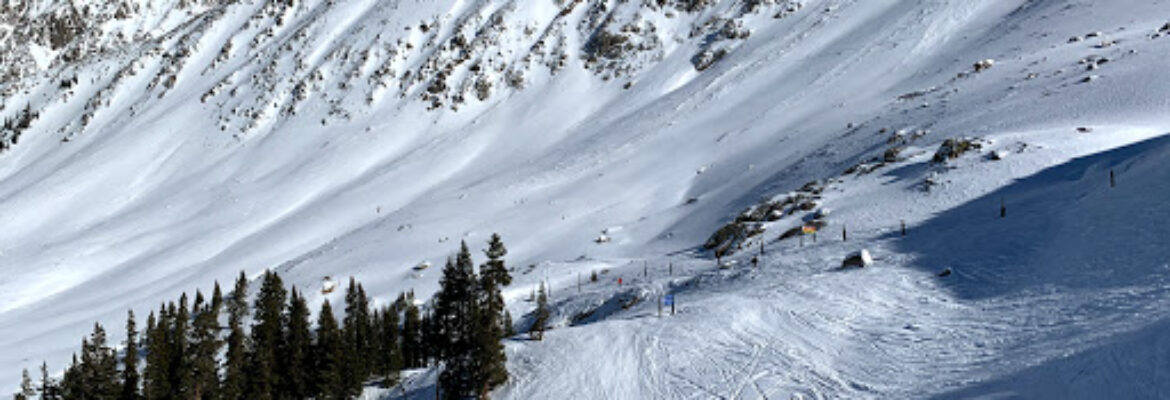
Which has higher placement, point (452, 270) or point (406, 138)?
point (406, 138)

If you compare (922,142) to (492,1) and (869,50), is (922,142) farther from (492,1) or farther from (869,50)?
(492,1)

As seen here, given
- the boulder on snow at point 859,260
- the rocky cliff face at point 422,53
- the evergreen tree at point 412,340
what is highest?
the rocky cliff face at point 422,53

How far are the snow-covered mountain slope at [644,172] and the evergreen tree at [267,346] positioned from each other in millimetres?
17570

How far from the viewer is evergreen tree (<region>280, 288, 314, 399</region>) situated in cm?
4441

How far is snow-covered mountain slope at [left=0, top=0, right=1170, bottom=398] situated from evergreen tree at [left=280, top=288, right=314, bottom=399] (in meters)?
16.5

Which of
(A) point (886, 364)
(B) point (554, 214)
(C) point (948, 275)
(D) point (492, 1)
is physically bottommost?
(A) point (886, 364)

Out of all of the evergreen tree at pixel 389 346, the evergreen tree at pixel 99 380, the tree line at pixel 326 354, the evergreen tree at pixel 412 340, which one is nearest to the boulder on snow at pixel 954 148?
the tree line at pixel 326 354

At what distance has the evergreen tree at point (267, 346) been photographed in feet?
142

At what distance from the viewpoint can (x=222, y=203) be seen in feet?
414

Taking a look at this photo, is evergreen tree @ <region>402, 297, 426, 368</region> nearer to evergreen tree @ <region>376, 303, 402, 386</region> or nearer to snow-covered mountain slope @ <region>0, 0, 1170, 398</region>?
evergreen tree @ <region>376, 303, 402, 386</region>

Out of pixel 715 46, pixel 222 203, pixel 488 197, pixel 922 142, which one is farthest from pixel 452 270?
pixel 715 46

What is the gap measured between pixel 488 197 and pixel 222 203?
56.4 m

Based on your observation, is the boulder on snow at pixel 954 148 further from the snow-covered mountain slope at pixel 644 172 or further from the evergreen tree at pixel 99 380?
the evergreen tree at pixel 99 380

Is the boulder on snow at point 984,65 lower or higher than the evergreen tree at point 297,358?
higher
